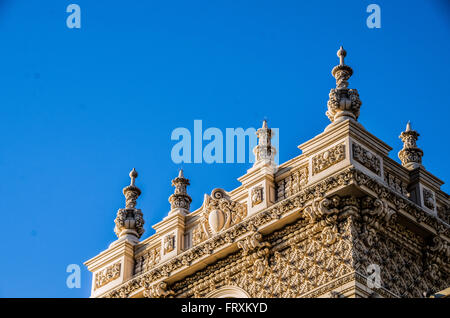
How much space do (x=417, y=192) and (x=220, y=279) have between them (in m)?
4.59

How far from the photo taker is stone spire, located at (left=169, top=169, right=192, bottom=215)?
2831 cm

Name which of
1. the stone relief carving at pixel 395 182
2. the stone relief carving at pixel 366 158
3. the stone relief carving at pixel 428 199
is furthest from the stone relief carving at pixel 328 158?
the stone relief carving at pixel 428 199

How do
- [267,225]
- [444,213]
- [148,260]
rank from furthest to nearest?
1. [148,260]
2. [444,213]
3. [267,225]

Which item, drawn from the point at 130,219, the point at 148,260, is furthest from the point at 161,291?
the point at 130,219

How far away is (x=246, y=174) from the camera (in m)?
26.5

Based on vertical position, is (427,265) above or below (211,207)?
below

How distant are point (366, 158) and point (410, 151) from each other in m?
2.56

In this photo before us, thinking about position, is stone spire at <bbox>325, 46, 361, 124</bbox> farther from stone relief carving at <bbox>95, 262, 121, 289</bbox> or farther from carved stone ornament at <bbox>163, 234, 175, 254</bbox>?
stone relief carving at <bbox>95, 262, 121, 289</bbox>

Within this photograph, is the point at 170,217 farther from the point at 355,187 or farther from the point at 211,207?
the point at 355,187

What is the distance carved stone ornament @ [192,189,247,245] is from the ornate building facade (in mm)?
26

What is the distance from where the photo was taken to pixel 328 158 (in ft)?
82.2

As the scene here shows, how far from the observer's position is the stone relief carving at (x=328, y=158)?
24.9m

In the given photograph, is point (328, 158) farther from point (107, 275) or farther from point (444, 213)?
point (107, 275)
